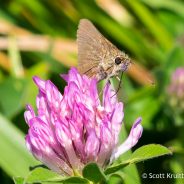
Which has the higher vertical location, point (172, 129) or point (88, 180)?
point (88, 180)

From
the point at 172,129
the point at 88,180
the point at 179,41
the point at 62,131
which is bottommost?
the point at 172,129

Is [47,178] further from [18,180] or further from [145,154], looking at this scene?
[145,154]

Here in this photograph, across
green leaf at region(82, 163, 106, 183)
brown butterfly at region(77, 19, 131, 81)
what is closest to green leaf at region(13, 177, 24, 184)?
green leaf at region(82, 163, 106, 183)

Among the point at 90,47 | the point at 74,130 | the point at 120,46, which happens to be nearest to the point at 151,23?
the point at 120,46

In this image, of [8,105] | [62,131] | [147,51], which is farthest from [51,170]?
[147,51]

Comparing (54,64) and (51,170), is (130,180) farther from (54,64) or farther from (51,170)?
Result: (54,64)

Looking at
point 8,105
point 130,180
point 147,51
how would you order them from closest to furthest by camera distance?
point 130,180 < point 8,105 < point 147,51
